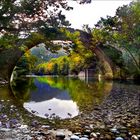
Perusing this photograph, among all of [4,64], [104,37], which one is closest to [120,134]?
[104,37]

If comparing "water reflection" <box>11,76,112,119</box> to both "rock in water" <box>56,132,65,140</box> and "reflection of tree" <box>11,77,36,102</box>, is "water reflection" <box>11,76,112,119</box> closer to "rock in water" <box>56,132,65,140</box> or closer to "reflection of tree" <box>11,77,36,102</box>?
"reflection of tree" <box>11,77,36,102</box>

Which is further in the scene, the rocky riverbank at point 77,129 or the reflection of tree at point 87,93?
the reflection of tree at point 87,93

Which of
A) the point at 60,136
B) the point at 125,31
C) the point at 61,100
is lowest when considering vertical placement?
the point at 61,100

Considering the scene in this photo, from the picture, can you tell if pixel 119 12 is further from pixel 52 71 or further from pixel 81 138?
pixel 52 71

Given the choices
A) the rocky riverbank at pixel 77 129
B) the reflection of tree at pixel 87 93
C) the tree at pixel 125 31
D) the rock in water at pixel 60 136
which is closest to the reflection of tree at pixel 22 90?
the reflection of tree at pixel 87 93

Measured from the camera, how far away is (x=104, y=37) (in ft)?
105

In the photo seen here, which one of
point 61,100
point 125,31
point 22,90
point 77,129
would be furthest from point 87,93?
point 125,31

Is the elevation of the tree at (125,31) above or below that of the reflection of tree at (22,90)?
above

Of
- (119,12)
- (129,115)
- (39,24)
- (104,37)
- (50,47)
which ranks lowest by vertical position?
(129,115)

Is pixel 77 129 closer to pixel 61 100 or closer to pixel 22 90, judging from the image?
pixel 61 100

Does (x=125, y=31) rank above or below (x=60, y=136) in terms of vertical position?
above

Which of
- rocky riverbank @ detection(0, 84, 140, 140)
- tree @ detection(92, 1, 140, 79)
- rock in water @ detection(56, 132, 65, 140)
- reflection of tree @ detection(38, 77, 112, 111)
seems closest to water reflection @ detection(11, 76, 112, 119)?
reflection of tree @ detection(38, 77, 112, 111)

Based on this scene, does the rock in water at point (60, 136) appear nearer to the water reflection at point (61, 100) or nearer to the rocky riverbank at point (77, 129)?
the rocky riverbank at point (77, 129)

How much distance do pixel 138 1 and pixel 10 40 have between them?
20.0 meters
